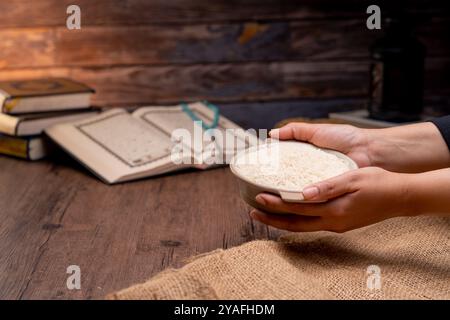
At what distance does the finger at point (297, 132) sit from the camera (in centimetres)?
117

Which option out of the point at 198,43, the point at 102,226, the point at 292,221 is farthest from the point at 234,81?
the point at 292,221

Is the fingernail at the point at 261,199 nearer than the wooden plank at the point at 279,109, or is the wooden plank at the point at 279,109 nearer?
the fingernail at the point at 261,199

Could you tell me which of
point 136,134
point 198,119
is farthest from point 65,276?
point 198,119

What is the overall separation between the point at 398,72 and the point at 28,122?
1.06 metres

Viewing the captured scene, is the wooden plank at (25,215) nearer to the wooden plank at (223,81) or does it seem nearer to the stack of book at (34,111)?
the stack of book at (34,111)

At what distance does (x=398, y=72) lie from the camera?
1705 mm

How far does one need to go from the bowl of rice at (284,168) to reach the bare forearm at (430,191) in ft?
0.38

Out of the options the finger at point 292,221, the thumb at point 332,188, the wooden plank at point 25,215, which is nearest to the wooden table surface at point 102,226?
the wooden plank at point 25,215

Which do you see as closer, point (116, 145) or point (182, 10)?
point (116, 145)

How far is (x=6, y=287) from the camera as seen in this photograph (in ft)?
3.00

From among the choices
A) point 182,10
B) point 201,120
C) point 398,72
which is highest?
point 182,10

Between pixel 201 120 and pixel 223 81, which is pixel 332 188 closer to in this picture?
pixel 201 120

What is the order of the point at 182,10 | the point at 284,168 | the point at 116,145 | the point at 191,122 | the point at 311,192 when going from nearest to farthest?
the point at 311,192, the point at 284,168, the point at 116,145, the point at 191,122, the point at 182,10

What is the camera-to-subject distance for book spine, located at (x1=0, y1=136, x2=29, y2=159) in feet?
5.26
